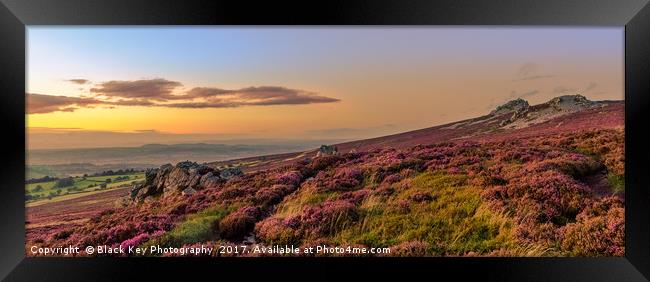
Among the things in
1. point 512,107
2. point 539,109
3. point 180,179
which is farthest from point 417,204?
point 180,179

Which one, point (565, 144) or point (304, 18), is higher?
point (304, 18)

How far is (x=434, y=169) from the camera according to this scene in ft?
20.2

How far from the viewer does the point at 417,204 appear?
5.72 meters

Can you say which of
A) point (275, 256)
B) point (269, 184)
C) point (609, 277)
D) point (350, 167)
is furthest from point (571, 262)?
point (269, 184)

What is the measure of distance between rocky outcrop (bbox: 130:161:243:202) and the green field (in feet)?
0.56

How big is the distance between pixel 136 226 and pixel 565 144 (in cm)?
646

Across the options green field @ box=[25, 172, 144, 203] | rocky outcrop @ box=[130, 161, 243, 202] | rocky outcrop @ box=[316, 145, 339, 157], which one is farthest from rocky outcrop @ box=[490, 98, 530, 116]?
green field @ box=[25, 172, 144, 203]

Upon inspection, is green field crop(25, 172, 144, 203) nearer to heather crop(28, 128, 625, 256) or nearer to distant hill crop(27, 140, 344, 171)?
distant hill crop(27, 140, 344, 171)

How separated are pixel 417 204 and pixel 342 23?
2.81 metres

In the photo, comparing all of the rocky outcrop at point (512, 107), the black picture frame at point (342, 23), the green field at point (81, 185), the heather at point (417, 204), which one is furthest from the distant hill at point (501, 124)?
the black picture frame at point (342, 23)

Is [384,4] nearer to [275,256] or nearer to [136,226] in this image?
[275,256]

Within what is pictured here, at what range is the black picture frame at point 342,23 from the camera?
13.7 feet

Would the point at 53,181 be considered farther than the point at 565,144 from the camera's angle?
No

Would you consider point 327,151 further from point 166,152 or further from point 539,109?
point 539,109
